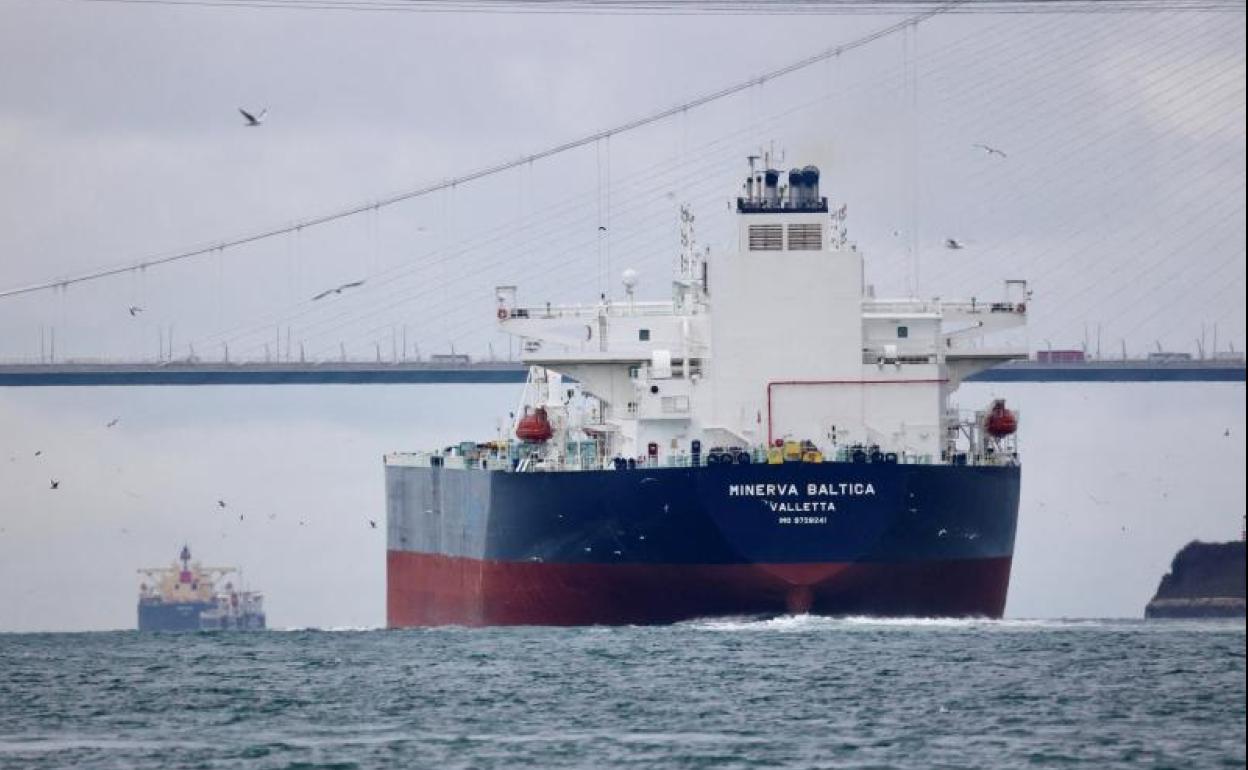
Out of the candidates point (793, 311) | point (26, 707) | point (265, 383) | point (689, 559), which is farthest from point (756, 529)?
point (265, 383)

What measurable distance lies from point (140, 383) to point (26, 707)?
150 ft

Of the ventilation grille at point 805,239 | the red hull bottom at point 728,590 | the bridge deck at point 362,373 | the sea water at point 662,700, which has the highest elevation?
the ventilation grille at point 805,239

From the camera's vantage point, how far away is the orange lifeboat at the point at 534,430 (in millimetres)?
64625

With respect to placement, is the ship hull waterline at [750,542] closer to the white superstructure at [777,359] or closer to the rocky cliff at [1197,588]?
the white superstructure at [777,359]

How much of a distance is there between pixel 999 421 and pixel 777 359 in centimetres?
504

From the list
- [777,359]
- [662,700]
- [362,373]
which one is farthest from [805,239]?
[362,373]

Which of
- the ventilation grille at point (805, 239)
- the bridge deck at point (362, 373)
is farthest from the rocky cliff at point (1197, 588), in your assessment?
the ventilation grille at point (805, 239)

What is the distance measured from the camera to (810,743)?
4131 cm

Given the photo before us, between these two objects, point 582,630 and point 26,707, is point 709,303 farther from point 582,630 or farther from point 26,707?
point 26,707

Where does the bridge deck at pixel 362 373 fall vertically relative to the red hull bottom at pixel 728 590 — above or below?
above

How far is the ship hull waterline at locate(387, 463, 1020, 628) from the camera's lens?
193ft

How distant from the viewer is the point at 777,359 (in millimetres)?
62500

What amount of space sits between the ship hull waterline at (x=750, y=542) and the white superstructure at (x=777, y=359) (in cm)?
127

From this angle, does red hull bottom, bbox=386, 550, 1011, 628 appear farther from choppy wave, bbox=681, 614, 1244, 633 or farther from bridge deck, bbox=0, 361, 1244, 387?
bridge deck, bbox=0, 361, 1244, 387
